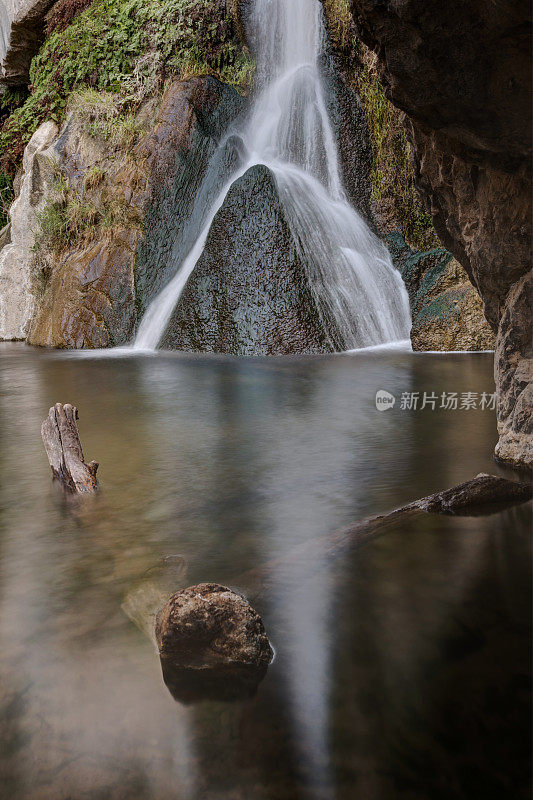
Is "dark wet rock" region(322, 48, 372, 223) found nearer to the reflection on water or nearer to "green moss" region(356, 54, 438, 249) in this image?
"green moss" region(356, 54, 438, 249)

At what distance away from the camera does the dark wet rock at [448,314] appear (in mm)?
8547

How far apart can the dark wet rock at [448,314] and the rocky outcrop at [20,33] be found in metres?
12.4

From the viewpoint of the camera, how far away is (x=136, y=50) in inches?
504

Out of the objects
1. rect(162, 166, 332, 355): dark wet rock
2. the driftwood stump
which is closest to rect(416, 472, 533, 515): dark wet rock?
the driftwood stump

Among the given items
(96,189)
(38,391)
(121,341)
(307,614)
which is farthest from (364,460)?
(96,189)

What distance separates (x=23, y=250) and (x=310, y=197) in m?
7.10

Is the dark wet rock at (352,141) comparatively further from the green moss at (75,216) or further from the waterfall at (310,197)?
the green moss at (75,216)

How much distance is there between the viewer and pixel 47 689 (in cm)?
162

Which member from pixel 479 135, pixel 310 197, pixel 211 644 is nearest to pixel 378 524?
pixel 211 644

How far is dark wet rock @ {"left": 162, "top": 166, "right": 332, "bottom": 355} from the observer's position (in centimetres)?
874

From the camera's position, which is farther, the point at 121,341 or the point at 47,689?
the point at 121,341

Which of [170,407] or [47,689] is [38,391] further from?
[47,689]

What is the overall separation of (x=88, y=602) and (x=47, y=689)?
432 mm

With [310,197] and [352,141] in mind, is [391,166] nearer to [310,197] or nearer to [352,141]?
[352,141]
